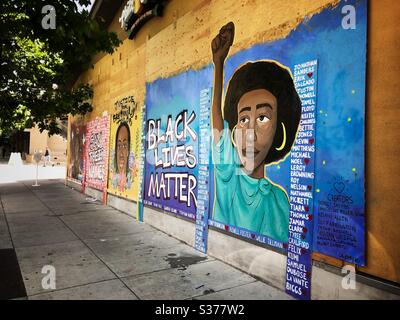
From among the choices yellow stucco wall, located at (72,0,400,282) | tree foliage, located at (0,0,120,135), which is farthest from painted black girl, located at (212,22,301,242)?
tree foliage, located at (0,0,120,135)

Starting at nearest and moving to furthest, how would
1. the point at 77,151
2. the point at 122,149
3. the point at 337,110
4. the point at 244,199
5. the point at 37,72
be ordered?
1. the point at 337,110
2. the point at 244,199
3. the point at 122,149
4. the point at 37,72
5. the point at 77,151

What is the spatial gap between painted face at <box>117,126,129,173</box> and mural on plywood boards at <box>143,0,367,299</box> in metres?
3.68

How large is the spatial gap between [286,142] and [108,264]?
3.44m

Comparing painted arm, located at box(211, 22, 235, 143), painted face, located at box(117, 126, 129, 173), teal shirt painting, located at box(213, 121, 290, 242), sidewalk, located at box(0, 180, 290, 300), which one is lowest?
sidewalk, located at box(0, 180, 290, 300)

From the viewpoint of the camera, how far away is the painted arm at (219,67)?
5.54 meters

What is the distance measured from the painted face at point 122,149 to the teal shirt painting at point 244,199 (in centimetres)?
489

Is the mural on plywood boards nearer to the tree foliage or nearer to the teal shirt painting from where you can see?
the teal shirt painting

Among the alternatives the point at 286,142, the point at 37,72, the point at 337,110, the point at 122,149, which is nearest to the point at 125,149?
the point at 122,149

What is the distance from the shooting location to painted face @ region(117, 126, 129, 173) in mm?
9930

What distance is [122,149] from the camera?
10.2 metres

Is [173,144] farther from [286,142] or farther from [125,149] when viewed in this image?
[286,142]

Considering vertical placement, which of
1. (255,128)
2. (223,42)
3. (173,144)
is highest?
(223,42)

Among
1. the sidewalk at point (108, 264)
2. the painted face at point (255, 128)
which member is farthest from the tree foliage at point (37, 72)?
the sidewalk at point (108, 264)
